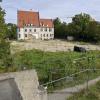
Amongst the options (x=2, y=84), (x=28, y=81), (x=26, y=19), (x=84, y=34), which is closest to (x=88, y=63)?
(x=28, y=81)

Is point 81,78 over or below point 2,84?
below

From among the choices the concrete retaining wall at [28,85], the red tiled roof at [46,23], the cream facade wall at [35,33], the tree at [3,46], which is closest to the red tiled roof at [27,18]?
the cream facade wall at [35,33]

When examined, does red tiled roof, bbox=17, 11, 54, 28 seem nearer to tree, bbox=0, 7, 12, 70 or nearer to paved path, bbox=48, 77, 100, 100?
tree, bbox=0, 7, 12, 70

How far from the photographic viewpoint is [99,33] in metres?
86.4

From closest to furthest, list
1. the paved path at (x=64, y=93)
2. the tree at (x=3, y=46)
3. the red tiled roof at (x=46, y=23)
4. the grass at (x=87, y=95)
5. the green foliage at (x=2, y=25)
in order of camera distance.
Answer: the grass at (x=87, y=95)
the paved path at (x=64, y=93)
the tree at (x=3, y=46)
the green foliage at (x=2, y=25)
the red tiled roof at (x=46, y=23)

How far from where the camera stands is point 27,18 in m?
111

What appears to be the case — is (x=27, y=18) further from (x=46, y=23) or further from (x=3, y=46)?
(x=3, y=46)

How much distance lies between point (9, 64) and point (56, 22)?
94.8 m

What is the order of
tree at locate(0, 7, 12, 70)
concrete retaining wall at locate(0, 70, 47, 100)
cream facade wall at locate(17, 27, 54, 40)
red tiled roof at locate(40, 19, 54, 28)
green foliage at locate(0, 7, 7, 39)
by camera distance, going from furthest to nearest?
red tiled roof at locate(40, 19, 54, 28) < cream facade wall at locate(17, 27, 54, 40) < green foliage at locate(0, 7, 7, 39) < tree at locate(0, 7, 12, 70) < concrete retaining wall at locate(0, 70, 47, 100)

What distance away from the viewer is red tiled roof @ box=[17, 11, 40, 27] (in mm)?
110000

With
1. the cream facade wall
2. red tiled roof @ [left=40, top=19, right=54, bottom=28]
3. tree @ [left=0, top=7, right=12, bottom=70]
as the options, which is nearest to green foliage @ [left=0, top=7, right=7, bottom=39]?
tree @ [left=0, top=7, right=12, bottom=70]

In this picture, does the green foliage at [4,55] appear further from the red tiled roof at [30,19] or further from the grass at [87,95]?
the red tiled roof at [30,19]

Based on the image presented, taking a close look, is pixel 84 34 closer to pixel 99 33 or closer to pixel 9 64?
pixel 99 33

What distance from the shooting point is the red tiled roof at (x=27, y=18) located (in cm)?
11000
